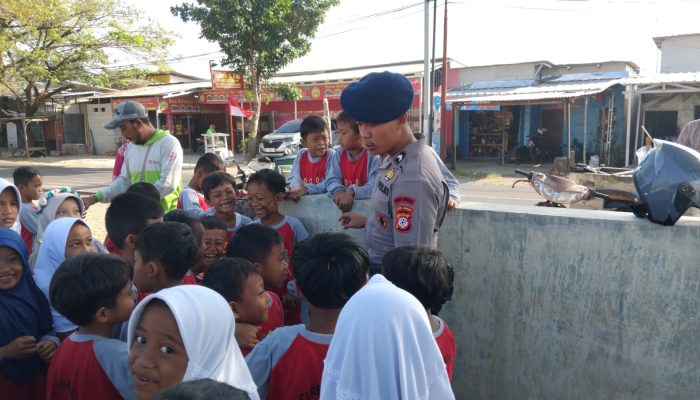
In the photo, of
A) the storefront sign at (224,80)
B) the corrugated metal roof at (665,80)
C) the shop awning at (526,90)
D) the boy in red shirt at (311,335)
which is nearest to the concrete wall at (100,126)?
the storefront sign at (224,80)

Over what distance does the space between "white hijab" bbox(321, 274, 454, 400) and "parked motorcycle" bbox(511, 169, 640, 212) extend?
4.01 meters

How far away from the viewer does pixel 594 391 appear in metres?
2.73

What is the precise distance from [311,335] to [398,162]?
937 millimetres

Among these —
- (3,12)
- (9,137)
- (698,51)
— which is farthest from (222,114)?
(698,51)

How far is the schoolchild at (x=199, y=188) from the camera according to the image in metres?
4.19

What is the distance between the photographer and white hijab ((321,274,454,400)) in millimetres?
1298

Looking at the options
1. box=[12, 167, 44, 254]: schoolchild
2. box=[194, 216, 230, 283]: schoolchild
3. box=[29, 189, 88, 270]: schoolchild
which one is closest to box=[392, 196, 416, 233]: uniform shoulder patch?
box=[194, 216, 230, 283]: schoolchild

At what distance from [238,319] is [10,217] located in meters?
2.06

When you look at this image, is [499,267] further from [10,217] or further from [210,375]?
[10,217]

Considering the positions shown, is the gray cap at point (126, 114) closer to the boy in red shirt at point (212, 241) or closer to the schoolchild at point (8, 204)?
the schoolchild at point (8, 204)

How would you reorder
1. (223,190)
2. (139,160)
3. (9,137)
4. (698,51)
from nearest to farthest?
1. (223,190)
2. (139,160)
3. (698,51)
4. (9,137)

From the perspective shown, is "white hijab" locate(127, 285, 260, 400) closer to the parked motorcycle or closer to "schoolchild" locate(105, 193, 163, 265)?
"schoolchild" locate(105, 193, 163, 265)

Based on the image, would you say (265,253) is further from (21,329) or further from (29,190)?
(29,190)

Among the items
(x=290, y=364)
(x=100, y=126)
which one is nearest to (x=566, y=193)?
(x=290, y=364)
